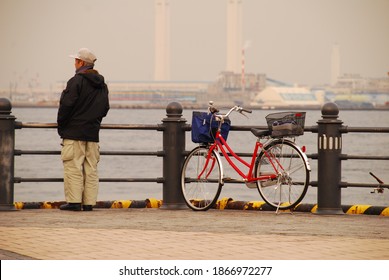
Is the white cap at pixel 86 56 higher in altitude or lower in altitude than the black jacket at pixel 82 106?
higher

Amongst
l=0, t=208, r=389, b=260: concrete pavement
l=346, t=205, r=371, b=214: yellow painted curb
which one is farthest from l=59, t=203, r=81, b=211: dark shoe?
l=346, t=205, r=371, b=214: yellow painted curb

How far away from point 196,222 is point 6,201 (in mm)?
2560

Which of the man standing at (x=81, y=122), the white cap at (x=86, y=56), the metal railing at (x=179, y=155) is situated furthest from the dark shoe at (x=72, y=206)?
the white cap at (x=86, y=56)

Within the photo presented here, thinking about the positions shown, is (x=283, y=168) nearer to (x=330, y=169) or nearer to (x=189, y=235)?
(x=330, y=169)

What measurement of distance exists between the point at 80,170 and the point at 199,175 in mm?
1309

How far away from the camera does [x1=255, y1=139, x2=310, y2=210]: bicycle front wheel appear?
11266mm

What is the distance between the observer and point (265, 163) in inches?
456

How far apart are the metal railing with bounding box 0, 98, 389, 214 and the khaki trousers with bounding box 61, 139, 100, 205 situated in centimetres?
32

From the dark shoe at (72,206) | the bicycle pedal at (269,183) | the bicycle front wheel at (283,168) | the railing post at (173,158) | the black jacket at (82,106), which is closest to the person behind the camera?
the bicycle front wheel at (283,168)

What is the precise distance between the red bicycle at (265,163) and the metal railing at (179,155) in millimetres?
270

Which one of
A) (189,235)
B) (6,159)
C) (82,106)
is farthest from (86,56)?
(189,235)

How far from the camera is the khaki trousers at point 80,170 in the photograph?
11.9 metres

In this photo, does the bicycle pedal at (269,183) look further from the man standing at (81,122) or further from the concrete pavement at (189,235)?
the man standing at (81,122)

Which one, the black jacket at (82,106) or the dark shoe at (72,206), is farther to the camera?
the dark shoe at (72,206)
